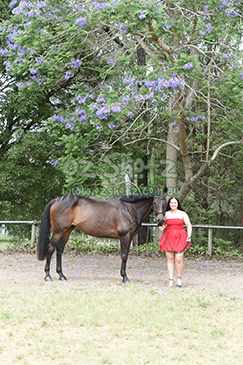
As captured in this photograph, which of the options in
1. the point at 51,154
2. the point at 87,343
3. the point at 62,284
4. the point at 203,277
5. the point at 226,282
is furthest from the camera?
the point at 51,154

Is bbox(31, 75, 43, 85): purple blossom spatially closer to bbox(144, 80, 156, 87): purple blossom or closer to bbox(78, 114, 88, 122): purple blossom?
bbox(78, 114, 88, 122): purple blossom

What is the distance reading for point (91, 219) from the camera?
791 cm

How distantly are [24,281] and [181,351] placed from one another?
14.3 ft

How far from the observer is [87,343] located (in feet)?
13.7

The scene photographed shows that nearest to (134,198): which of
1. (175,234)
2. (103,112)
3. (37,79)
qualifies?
(175,234)

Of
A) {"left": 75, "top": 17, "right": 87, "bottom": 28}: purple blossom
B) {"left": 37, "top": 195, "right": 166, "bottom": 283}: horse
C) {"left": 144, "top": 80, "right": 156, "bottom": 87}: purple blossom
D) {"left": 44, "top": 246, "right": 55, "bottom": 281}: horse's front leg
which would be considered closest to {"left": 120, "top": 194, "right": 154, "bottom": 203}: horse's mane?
{"left": 37, "top": 195, "right": 166, "bottom": 283}: horse

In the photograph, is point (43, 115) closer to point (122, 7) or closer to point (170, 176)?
point (170, 176)

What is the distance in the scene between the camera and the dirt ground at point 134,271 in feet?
25.5

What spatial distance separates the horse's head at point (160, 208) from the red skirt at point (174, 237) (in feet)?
0.98

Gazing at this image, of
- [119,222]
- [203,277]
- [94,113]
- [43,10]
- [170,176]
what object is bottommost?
[203,277]

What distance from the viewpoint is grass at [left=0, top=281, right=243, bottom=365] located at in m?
3.92

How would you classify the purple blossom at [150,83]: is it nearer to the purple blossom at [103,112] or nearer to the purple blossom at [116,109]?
the purple blossom at [116,109]

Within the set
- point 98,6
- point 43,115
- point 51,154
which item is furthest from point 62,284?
point 43,115

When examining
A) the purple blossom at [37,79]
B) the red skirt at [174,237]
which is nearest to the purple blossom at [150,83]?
the red skirt at [174,237]
